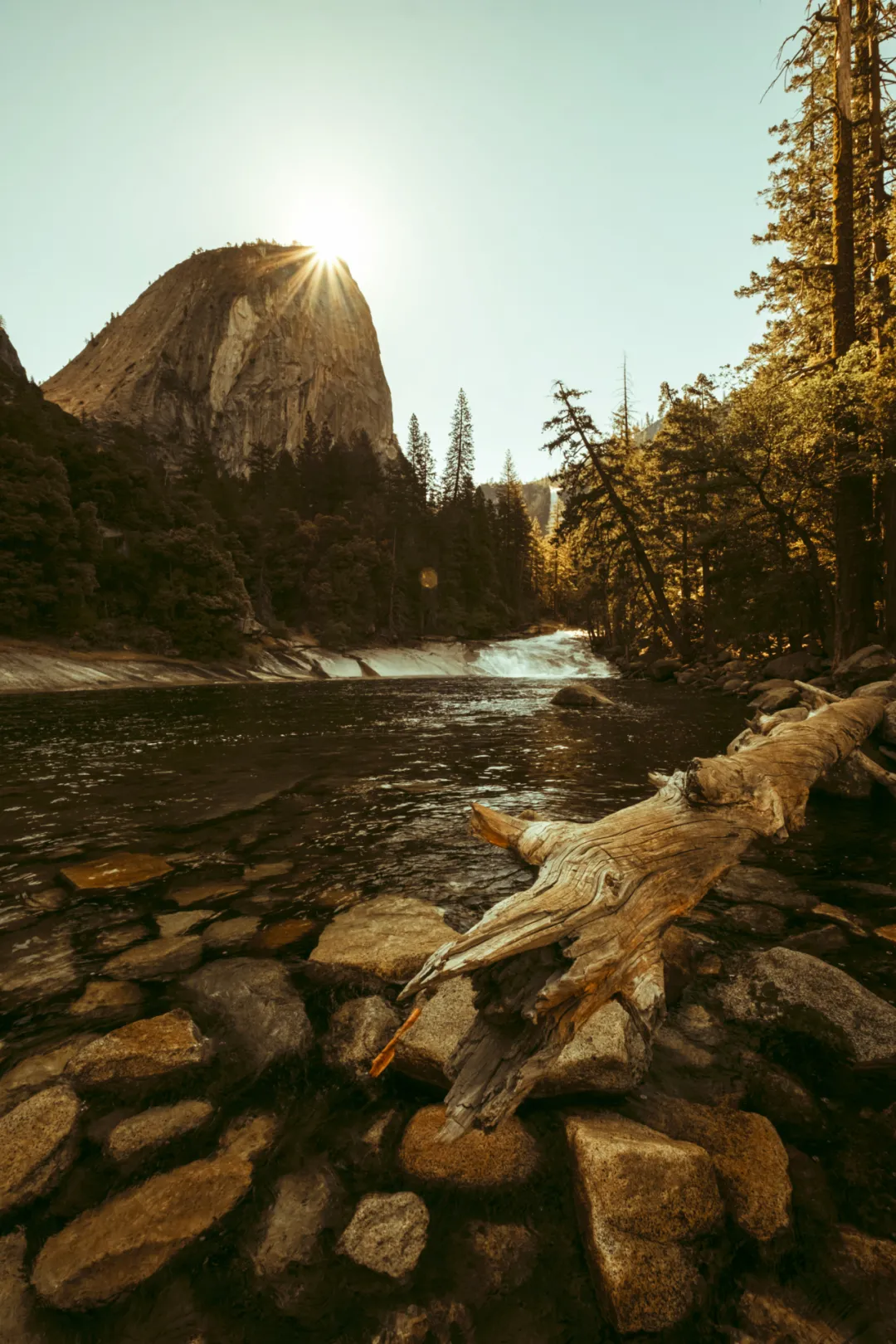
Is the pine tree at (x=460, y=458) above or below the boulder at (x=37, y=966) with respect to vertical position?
above

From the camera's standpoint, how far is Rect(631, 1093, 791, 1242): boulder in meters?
2.08

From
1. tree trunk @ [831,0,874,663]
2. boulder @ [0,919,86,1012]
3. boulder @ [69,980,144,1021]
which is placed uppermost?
tree trunk @ [831,0,874,663]

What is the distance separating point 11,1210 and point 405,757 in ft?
29.5

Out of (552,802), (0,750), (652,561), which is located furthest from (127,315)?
(552,802)

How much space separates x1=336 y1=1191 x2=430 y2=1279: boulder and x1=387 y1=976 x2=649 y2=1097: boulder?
46 centimetres

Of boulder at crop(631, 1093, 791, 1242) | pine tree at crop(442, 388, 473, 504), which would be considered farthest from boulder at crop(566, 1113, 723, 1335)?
pine tree at crop(442, 388, 473, 504)

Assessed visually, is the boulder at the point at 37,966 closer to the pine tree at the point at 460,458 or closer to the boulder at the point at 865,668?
the boulder at the point at 865,668

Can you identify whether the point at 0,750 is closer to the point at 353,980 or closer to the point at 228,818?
the point at 228,818

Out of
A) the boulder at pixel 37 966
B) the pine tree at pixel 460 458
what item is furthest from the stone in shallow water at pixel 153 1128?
the pine tree at pixel 460 458

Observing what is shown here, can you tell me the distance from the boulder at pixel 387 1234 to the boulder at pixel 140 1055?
1.17m

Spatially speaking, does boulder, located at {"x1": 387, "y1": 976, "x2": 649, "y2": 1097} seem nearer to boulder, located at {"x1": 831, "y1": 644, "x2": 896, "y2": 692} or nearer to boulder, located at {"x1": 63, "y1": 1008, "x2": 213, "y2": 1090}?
boulder, located at {"x1": 63, "y1": 1008, "x2": 213, "y2": 1090}

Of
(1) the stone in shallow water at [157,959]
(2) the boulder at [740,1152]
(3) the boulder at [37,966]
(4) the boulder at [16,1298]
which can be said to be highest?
(4) the boulder at [16,1298]

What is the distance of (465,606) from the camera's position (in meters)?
62.5

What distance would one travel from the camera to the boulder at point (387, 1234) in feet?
6.44
